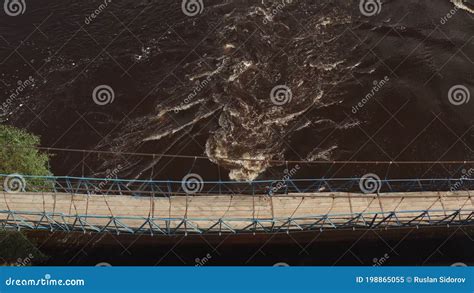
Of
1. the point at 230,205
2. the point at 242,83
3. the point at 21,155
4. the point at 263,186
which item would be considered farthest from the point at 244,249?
the point at 21,155

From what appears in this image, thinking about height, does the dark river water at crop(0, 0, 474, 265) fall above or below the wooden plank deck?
above

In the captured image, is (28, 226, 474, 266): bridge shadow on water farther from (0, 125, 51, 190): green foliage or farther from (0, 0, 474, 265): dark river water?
(0, 125, 51, 190): green foliage

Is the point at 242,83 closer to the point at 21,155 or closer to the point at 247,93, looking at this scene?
the point at 247,93

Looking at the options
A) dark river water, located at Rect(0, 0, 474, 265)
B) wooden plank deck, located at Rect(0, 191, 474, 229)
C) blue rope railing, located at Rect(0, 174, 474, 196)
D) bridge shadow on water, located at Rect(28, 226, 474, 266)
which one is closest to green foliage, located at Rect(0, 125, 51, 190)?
dark river water, located at Rect(0, 0, 474, 265)

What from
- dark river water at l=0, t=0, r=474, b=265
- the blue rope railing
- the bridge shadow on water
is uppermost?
dark river water at l=0, t=0, r=474, b=265

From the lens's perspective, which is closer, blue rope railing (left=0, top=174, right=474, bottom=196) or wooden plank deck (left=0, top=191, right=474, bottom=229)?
wooden plank deck (left=0, top=191, right=474, bottom=229)

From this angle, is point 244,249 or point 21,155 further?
point 21,155

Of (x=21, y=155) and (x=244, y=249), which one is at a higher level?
(x=21, y=155)
